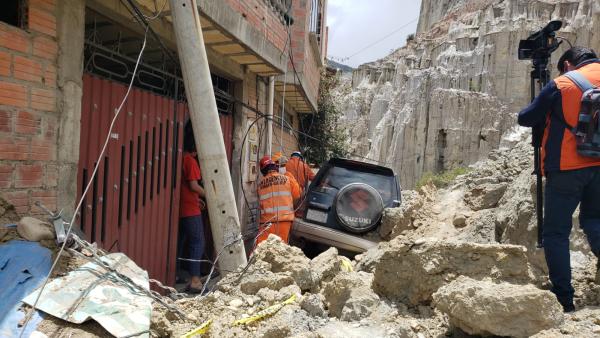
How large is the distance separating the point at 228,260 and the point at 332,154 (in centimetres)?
1125

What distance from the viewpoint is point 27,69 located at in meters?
2.94

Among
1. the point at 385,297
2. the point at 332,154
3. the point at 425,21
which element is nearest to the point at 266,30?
the point at 385,297

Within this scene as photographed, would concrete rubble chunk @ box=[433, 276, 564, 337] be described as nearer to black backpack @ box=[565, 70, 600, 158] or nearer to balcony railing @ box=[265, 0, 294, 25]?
black backpack @ box=[565, 70, 600, 158]

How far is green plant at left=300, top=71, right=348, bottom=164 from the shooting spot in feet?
45.3

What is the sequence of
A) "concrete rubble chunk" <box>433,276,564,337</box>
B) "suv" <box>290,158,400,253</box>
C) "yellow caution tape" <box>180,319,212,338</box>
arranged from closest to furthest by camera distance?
"concrete rubble chunk" <box>433,276,564,337</box>, "yellow caution tape" <box>180,319,212,338</box>, "suv" <box>290,158,400,253</box>

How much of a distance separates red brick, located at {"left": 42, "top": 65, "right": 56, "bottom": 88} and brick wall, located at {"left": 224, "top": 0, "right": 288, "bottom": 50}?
2765mm

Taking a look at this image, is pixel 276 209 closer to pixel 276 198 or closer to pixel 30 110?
pixel 276 198

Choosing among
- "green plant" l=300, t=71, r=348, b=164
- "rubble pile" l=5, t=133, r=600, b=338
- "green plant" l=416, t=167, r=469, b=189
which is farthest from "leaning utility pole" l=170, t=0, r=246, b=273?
"green plant" l=300, t=71, r=348, b=164

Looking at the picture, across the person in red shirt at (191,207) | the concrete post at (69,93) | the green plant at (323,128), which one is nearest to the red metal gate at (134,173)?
the person in red shirt at (191,207)

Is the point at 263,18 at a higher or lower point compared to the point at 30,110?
higher

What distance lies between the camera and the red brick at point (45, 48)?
9.83 ft

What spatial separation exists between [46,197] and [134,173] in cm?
130

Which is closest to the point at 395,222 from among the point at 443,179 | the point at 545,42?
the point at 545,42

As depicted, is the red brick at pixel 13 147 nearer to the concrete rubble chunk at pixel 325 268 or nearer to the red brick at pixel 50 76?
the red brick at pixel 50 76
